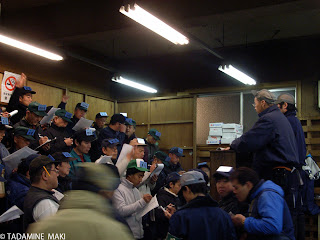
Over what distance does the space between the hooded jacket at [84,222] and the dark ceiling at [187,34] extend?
496cm

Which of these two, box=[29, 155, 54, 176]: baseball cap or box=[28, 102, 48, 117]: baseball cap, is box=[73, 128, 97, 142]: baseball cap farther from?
box=[29, 155, 54, 176]: baseball cap

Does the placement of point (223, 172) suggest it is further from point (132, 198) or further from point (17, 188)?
point (17, 188)

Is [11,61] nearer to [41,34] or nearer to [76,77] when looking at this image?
[41,34]

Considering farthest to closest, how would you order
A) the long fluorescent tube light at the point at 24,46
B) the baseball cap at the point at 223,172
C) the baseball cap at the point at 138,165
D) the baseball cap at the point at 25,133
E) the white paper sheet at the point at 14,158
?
the long fluorescent tube light at the point at 24,46
the baseball cap at the point at 25,133
the baseball cap at the point at 138,165
the white paper sheet at the point at 14,158
the baseball cap at the point at 223,172

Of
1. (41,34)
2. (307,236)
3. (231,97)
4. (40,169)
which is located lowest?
(307,236)

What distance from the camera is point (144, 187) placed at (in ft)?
18.4

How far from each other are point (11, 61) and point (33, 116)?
3228 mm

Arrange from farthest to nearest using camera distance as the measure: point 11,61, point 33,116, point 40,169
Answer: point 11,61, point 33,116, point 40,169

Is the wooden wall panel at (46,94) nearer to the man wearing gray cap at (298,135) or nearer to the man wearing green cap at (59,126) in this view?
the man wearing green cap at (59,126)

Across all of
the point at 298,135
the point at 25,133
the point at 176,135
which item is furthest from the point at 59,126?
the point at 176,135

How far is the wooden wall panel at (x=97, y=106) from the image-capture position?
11.1 meters

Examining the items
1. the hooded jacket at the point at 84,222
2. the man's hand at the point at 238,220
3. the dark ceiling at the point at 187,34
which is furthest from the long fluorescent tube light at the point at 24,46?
the hooded jacket at the point at 84,222

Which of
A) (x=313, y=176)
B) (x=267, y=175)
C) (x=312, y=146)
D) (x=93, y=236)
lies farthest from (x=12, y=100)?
(x=312, y=146)

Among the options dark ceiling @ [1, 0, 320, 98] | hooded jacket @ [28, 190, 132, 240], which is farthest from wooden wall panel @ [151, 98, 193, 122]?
hooded jacket @ [28, 190, 132, 240]
